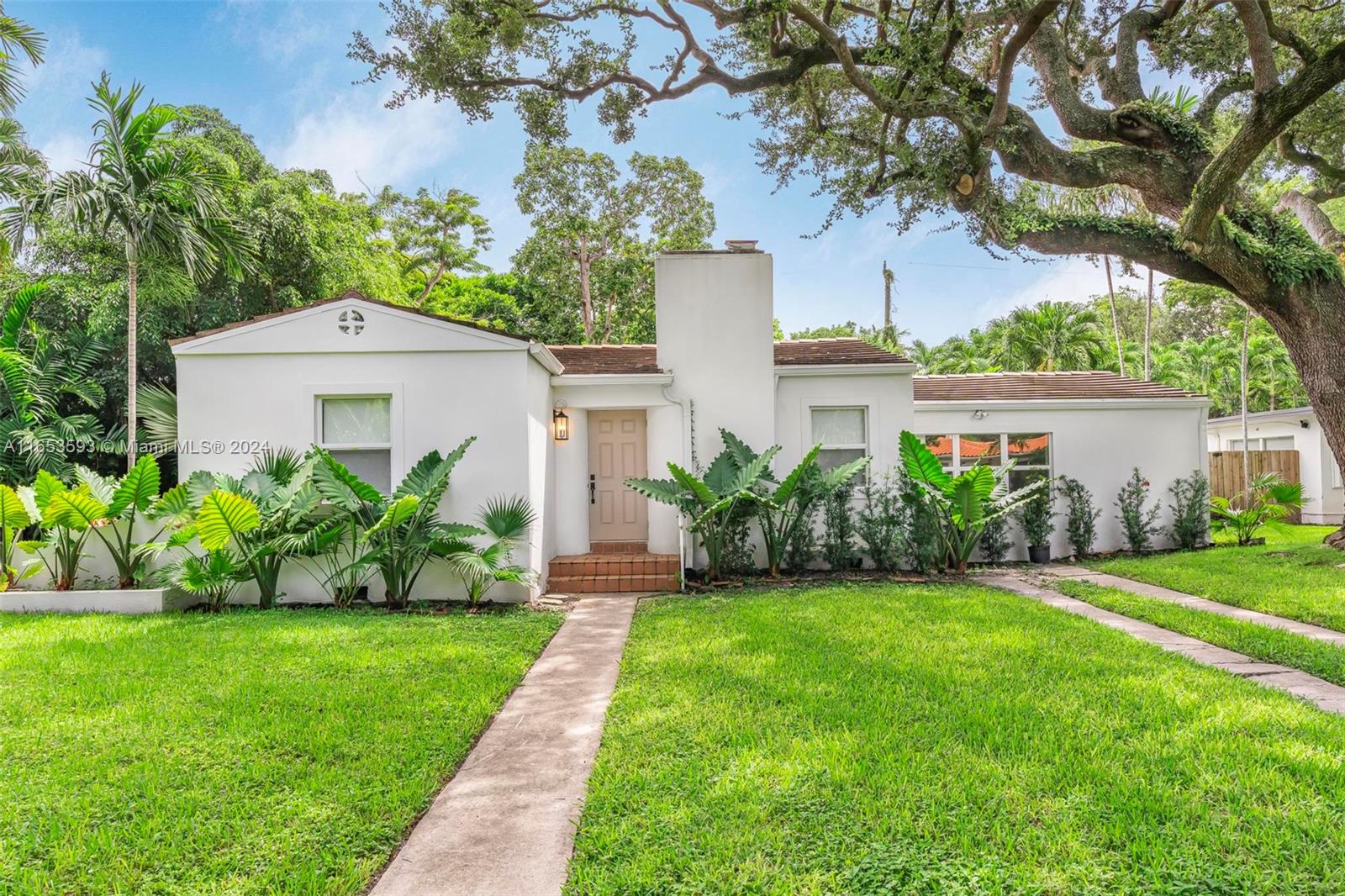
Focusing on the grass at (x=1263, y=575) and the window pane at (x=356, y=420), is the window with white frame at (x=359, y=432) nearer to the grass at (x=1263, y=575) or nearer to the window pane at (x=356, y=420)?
the window pane at (x=356, y=420)

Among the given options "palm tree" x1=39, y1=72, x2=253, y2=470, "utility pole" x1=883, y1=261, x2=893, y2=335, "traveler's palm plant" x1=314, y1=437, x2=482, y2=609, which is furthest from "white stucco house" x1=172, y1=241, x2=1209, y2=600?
"utility pole" x1=883, y1=261, x2=893, y2=335

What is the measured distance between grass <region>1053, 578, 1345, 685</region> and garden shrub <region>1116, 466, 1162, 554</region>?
4.08 meters

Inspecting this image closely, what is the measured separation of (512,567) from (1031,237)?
976 cm

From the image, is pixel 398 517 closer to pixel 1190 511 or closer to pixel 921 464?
pixel 921 464

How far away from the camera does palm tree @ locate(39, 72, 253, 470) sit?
33.2 feet

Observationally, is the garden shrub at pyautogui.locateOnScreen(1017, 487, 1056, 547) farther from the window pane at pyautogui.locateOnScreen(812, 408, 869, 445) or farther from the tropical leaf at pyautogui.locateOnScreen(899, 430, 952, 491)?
the window pane at pyautogui.locateOnScreen(812, 408, 869, 445)

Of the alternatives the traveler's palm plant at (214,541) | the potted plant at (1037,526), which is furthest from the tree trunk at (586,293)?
the traveler's palm plant at (214,541)

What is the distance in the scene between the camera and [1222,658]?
5812 mm

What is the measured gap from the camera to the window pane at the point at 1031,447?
1259 cm

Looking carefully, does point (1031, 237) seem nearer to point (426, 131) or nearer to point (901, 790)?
point (901, 790)

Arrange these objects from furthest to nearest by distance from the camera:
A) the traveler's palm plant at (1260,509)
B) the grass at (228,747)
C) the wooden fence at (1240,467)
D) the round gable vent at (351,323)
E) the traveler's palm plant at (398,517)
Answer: the wooden fence at (1240,467) → the traveler's palm plant at (1260,509) → the round gable vent at (351,323) → the traveler's palm plant at (398,517) → the grass at (228,747)

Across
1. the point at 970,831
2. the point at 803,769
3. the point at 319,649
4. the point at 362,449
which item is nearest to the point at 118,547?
the point at 362,449

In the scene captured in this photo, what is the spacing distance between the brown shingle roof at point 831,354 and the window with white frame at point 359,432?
6207 mm

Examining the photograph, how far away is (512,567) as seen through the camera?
842 centimetres
